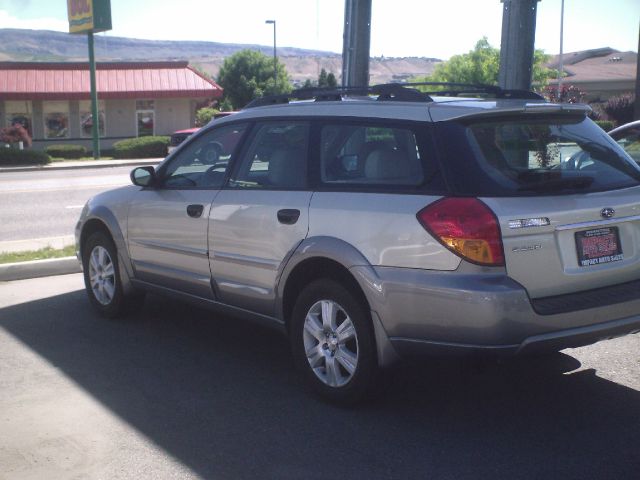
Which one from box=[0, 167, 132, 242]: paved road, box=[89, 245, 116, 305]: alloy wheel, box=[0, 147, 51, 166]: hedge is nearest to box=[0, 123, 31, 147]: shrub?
box=[0, 147, 51, 166]: hedge

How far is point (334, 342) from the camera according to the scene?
5.03 metres

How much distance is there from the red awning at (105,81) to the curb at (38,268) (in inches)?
1338

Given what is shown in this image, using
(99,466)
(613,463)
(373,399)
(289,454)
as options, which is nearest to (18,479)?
(99,466)

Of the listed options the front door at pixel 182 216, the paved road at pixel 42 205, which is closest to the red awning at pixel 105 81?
the paved road at pixel 42 205

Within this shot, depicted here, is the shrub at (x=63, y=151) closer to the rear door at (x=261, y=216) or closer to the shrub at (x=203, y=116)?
the shrub at (x=203, y=116)

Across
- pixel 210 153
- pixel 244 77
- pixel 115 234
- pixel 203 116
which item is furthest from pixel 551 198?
pixel 244 77

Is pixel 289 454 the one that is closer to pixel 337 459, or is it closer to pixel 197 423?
pixel 337 459

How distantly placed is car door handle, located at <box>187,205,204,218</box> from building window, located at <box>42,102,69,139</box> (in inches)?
1572

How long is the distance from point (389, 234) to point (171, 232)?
2245 millimetres

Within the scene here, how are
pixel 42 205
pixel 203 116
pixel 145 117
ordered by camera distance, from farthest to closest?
pixel 203 116 → pixel 145 117 → pixel 42 205

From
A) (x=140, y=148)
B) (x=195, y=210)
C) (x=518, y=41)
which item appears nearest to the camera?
(x=195, y=210)

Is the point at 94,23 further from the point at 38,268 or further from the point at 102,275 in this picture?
the point at 102,275

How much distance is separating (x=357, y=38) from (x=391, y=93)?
5868 mm

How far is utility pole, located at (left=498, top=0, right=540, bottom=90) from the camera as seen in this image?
8836mm
